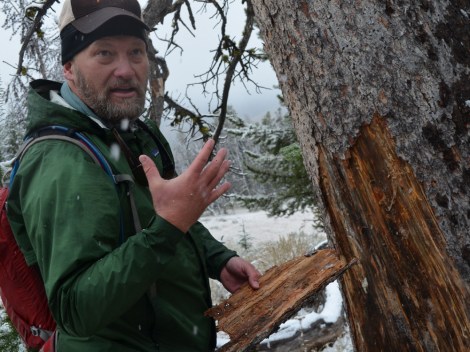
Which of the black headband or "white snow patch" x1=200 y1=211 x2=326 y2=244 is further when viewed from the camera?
"white snow patch" x1=200 y1=211 x2=326 y2=244

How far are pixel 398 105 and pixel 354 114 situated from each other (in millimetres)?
152

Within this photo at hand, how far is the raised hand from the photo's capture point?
1380mm

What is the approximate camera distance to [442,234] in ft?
4.61

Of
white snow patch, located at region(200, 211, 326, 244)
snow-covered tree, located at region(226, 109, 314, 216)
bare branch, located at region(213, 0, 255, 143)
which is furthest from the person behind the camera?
white snow patch, located at region(200, 211, 326, 244)

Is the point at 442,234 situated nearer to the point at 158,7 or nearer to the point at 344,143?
the point at 344,143

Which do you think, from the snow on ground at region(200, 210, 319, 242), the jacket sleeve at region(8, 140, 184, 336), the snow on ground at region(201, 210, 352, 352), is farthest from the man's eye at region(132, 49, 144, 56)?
the snow on ground at region(200, 210, 319, 242)

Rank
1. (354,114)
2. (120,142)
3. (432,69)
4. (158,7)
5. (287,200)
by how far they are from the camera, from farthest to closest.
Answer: (287,200)
(158,7)
(120,142)
(354,114)
(432,69)

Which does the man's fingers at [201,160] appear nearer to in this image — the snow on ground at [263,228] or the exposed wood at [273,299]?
the exposed wood at [273,299]

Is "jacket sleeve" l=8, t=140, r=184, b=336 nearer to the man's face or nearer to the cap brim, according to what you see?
the man's face

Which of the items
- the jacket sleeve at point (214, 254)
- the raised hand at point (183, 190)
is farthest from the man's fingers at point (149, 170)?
the jacket sleeve at point (214, 254)

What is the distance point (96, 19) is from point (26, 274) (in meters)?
1.13

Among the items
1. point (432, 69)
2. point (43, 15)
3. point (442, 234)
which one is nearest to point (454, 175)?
point (442, 234)

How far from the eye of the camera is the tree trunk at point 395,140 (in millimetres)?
1365

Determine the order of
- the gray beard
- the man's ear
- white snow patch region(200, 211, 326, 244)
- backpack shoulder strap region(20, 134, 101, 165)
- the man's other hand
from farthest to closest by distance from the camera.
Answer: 1. white snow patch region(200, 211, 326, 244)
2. the man's other hand
3. the man's ear
4. the gray beard
5. backpack shoulder strap region(20, 134, 101, 165)
